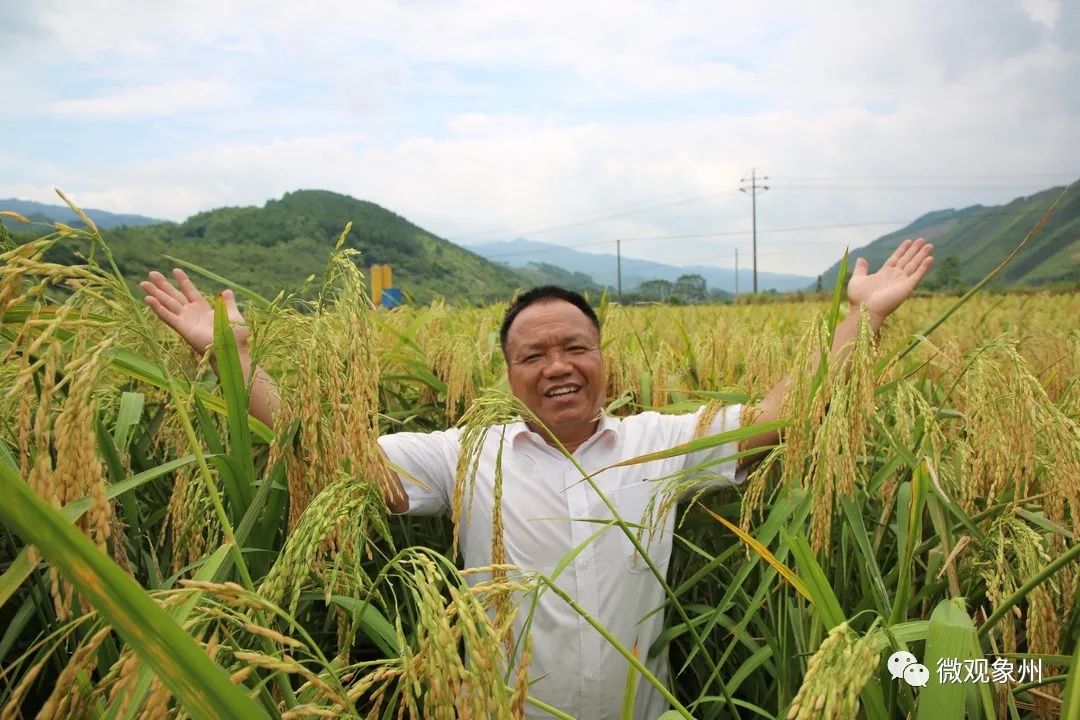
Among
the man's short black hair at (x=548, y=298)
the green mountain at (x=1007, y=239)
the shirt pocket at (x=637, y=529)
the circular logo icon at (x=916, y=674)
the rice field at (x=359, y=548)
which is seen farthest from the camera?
the green mountain at (x=1007, y=239)

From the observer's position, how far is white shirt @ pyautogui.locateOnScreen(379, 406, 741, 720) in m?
1.86

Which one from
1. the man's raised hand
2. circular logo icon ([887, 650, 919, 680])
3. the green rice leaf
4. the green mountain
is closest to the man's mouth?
the man's raised hand

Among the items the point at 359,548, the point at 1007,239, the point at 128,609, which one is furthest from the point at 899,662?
the point at 1007,239

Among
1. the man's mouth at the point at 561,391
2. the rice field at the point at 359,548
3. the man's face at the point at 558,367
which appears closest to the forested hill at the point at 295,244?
the man's face at the point at 558,367

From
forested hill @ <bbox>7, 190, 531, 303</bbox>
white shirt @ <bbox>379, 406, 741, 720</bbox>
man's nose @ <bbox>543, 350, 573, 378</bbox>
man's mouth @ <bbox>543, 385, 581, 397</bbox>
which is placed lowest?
white shirt @ <bbox>379, 406, 741, 720</bbox>

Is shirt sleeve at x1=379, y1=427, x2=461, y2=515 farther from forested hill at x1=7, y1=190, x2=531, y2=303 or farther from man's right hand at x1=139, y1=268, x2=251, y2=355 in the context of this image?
forested hill at x1=7, y1=190, x2=531, y2=303

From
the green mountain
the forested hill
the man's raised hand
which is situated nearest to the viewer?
the man's raised hand

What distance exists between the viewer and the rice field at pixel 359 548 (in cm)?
76

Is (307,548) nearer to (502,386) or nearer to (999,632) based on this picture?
(999,632)

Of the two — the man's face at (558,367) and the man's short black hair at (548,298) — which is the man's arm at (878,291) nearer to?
the man's face at (558,367)

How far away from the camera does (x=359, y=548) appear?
1.17 m

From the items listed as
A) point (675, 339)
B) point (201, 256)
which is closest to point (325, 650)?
point (675, 339)

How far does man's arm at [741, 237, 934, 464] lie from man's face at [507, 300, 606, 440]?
528 mm

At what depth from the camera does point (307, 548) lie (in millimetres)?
988
